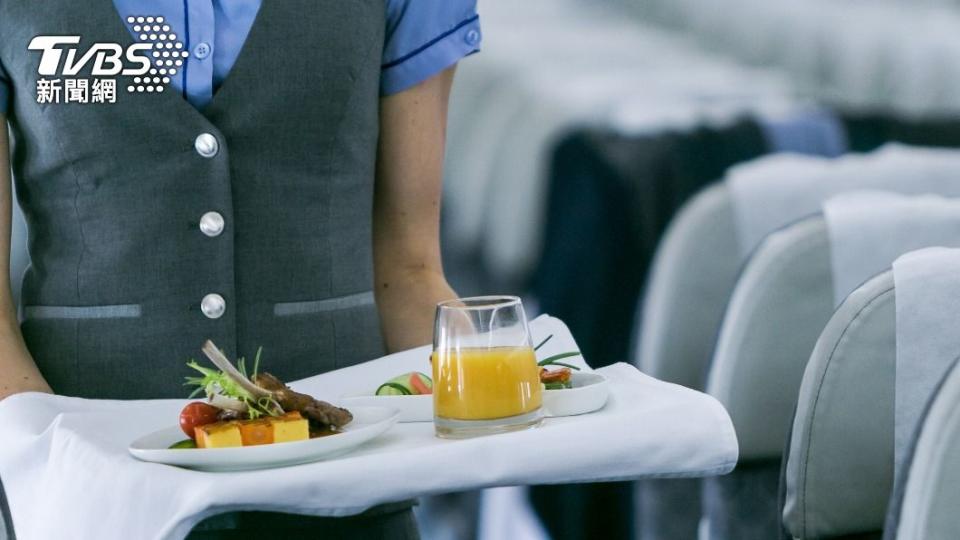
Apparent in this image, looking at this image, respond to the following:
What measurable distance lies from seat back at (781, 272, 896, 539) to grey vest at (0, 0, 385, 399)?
36cm

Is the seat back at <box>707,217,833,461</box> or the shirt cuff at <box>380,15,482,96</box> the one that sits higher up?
the shirt cuff at <box>380,15,482,96</box>

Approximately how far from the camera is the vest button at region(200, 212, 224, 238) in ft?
2.58

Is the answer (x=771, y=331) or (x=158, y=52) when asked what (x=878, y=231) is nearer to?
(x=771, y=331)

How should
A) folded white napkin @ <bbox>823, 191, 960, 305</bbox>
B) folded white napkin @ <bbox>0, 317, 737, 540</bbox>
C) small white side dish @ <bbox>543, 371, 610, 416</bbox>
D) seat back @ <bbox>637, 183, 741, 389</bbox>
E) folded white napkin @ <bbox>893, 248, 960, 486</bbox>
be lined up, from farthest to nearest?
seat back @ <bbox>637, 183, 741, 389</bbox> < folded white napkin @ <bbox>823, 191, 960, 305</bbox> < folded white napkin @ <bbox>893, 248, 960, 486</bbox> < small white side dish @ <bbox>543, 371, 610, 416</bbox> < folded white napkin @ <bbox>0, 317, 737, 540</bbox>

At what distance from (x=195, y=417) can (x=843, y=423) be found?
21.7 inches

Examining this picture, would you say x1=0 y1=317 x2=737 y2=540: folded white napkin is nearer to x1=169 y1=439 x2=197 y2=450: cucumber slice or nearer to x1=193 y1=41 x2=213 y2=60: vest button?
x1=169 y1=439 x2=197 y2=450: cucumber slice

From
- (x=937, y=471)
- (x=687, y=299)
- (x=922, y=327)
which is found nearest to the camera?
(x=937, y=471)

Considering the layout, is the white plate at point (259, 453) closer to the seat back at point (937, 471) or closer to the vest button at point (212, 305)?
the vest button at point (212, 305)

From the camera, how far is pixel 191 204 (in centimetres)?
79

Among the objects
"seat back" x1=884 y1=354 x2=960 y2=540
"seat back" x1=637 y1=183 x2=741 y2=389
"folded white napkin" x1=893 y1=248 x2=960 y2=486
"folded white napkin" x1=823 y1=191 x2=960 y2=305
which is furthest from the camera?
"seat back" x1=637 y1=183 x2=741 y2=389

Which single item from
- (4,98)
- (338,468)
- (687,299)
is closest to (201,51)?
(4,98)

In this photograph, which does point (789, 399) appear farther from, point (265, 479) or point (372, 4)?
point (265, 479)

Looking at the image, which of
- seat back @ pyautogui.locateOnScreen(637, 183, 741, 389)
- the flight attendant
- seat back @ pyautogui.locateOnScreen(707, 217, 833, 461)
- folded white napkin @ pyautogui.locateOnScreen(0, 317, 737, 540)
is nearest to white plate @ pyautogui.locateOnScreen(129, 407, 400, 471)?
folded white napkin @ pyautogui.locateOnScreen(0, 317, 737, 540)

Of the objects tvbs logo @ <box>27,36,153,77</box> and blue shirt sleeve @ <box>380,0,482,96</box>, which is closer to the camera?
tvbs logo @ <box>27,36,153,77</box>
